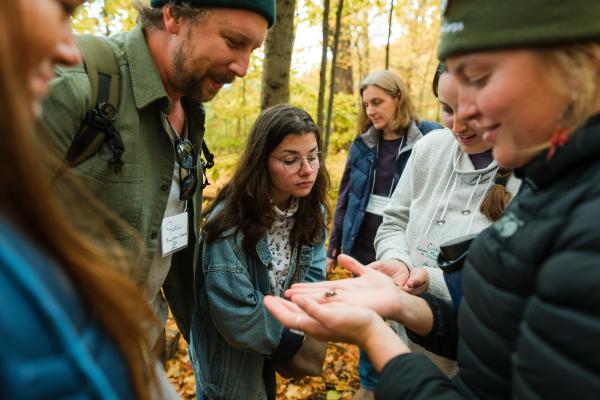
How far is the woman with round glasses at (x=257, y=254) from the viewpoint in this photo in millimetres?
2180

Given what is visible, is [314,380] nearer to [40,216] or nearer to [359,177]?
[359,177]

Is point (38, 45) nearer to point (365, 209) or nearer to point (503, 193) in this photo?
point (503, 193)

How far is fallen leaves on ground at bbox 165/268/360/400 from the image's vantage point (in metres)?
3.62

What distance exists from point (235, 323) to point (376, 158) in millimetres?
2554

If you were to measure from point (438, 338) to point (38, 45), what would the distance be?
1.57 metres

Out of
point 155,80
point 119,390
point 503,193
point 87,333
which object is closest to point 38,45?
point 87,333

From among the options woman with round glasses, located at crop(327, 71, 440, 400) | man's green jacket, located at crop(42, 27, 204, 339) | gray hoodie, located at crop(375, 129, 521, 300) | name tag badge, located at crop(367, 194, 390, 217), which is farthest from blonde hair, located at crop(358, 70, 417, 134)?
man's green jacket, located at crop(42, 27, 204, 339)

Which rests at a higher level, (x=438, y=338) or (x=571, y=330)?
(x=571, y=330)

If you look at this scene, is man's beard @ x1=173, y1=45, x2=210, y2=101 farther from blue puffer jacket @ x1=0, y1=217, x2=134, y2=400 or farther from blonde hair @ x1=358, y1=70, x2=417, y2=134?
blonde hair @ x1=358, y1=70, x2=417, y2=134

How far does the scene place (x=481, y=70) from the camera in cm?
103

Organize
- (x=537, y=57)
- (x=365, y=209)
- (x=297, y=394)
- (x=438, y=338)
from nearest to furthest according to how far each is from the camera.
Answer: (x=537, y=57)
(x=438, y=338)
(x=297, y=394)
(x=365, y=209)

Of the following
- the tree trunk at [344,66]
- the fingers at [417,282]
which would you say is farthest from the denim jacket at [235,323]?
the tree trunk at [344,66]

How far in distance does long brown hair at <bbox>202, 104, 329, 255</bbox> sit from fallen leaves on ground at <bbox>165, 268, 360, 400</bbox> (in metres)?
1.84

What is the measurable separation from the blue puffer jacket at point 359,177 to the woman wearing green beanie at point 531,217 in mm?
2855
